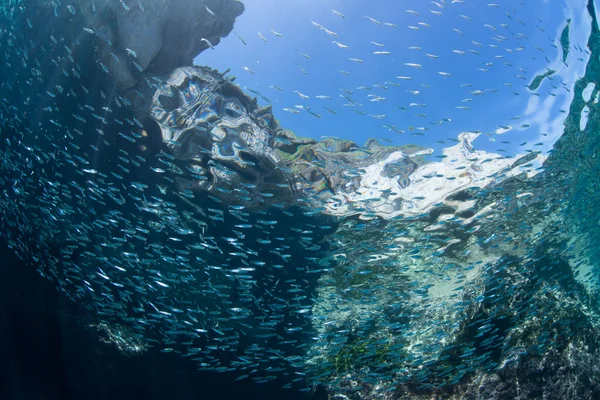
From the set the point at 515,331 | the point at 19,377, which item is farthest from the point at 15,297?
the point at 515,331

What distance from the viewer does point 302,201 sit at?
9.03 m

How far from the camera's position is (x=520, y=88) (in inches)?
282

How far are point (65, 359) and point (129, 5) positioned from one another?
12.1 metres

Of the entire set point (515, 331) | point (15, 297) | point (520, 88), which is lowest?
point (515, 331)

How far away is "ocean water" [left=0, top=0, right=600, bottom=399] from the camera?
7.03 m

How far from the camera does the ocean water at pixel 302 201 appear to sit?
703 cm

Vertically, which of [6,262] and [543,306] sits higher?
[6,262]

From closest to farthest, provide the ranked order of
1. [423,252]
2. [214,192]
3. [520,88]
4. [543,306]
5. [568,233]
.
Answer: [520,88] < [214,192] < [423,252] < [568,233] < [543,306]

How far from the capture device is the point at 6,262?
36.3 ft

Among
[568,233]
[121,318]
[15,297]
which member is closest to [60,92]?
[15,297]

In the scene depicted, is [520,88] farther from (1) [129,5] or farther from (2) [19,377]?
(2) [19,377]

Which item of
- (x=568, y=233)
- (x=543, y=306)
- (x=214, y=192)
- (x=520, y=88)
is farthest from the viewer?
(x=543, y=306)

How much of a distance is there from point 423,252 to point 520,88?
5.65 meters

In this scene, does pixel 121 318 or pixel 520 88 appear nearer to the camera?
pixel 520 88
